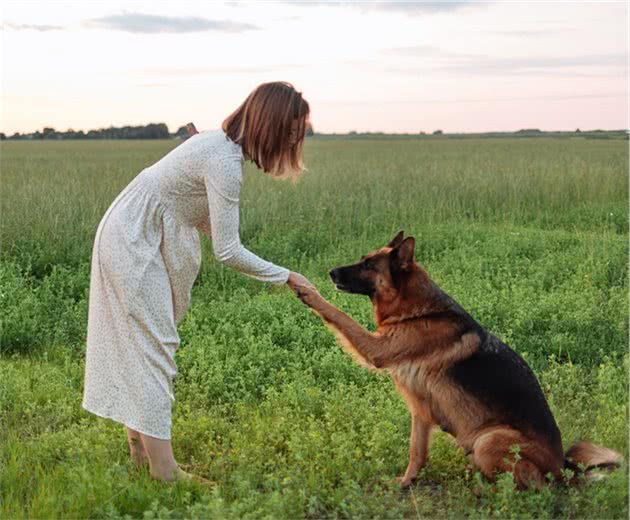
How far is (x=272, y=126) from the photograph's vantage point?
405cm

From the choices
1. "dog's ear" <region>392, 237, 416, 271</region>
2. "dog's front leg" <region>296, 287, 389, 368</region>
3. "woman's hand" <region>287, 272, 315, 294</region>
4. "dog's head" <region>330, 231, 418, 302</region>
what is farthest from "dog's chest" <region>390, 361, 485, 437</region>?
"woman's hand" <region>287, 272, 315, 294</region>

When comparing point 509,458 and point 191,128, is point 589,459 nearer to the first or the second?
point 509,458

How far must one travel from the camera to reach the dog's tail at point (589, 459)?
4.18 m

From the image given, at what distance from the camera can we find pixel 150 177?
165 inches

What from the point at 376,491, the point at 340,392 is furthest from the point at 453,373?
the point at 340,392

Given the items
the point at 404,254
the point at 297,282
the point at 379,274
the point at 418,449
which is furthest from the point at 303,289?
the point at 418,449

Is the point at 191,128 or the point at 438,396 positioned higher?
the point at 191,128

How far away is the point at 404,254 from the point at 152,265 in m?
1.40

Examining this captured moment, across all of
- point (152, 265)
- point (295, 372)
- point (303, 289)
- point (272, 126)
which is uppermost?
point (272, 126)

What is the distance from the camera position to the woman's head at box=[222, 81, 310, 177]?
4.05 metres

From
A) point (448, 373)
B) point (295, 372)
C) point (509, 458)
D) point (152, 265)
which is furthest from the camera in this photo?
point (295, 372)

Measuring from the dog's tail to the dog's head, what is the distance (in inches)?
50.7

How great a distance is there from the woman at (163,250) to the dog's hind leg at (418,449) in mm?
1069

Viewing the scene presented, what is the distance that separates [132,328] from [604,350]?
4.27 m
